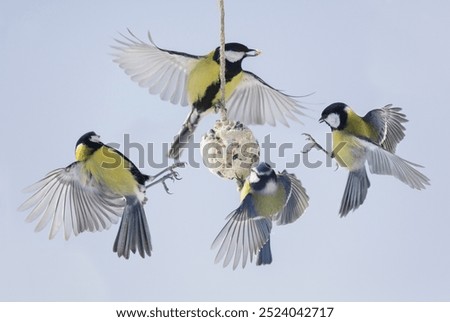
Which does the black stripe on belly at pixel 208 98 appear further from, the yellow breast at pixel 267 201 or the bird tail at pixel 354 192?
the bird tail at pixel 354 192

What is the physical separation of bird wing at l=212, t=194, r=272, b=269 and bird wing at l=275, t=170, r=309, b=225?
0.25ft

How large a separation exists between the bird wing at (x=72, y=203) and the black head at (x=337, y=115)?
700mm

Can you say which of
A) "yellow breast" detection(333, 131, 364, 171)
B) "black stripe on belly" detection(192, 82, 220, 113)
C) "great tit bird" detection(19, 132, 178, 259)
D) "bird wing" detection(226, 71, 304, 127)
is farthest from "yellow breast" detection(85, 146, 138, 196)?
"yellow breast" detection(333, 131, 364, 171)

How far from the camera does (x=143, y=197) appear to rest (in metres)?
2.49

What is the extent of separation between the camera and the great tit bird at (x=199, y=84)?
2584mm

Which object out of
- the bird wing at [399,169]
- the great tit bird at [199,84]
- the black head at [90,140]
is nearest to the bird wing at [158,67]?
the great tit bird at [199,84]

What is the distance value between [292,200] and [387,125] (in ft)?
1.68

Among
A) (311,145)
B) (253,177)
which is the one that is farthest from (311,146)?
(253,177)

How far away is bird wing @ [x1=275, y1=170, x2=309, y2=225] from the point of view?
2.40m

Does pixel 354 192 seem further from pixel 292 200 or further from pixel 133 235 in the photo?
pixel 133 235

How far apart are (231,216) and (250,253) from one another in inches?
4.7

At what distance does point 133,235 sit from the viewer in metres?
2.35

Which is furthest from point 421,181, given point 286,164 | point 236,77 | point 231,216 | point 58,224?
point 58,224

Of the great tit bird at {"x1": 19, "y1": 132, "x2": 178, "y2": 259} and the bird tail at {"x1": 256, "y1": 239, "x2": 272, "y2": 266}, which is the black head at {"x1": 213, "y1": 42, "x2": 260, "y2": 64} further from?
the bird tail at {"x1": 256, "y1": 239, "x2": 272, "y2": 266}
